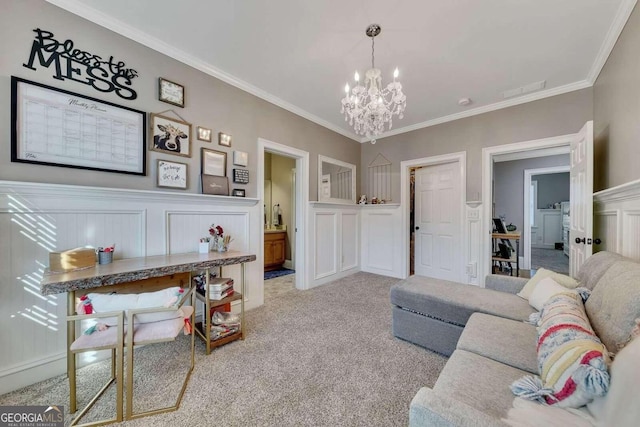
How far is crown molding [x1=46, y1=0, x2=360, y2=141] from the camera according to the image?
69.0 inches

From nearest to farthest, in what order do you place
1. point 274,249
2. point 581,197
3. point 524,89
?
point 581,197
point 524,89
point 274,249

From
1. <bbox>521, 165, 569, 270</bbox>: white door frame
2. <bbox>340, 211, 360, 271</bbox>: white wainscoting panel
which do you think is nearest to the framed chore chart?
<bbox>340, 211, 360, 271</bbox>: white wainscoting panel

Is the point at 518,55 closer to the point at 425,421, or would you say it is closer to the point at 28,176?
the point at 425,421

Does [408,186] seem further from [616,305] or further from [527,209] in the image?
[616,305]

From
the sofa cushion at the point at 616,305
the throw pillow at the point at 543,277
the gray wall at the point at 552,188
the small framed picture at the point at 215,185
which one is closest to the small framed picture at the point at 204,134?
the small framed picture at the point at 215,185

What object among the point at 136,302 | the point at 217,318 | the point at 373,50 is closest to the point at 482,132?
the point at 373,50

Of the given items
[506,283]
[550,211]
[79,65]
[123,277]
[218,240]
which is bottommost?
[506,283]

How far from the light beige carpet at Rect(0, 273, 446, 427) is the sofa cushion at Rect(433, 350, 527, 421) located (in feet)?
1.61

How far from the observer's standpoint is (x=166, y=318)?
142 cm

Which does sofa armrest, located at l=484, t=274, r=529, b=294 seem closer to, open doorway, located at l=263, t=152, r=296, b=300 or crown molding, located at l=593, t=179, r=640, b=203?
crown molding, located at l=593, t=179, r=640, b=203

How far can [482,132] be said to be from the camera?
342 centimetres

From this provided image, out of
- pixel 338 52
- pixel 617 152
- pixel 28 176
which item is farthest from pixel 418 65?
pixel 28 176

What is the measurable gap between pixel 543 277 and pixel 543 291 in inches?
11.6

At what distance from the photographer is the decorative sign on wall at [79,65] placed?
1.63 meters
